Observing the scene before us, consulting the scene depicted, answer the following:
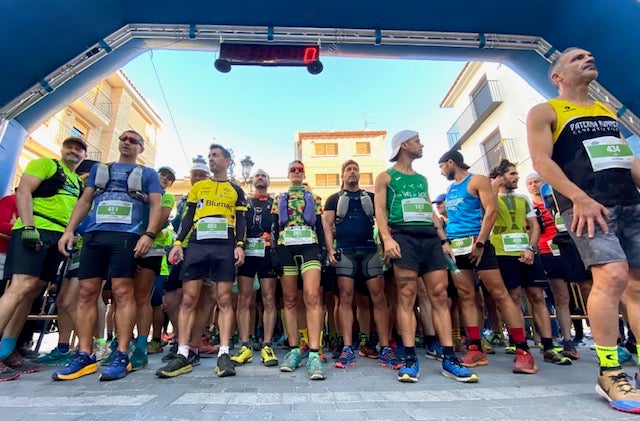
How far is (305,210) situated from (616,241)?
102 inches

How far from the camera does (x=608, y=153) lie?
2064mm

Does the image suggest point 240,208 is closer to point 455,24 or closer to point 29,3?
point 29,3

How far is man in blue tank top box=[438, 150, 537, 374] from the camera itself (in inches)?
122

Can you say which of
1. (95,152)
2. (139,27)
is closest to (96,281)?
(139,27)

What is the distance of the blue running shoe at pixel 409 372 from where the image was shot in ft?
7.89

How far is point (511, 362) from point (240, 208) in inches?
128

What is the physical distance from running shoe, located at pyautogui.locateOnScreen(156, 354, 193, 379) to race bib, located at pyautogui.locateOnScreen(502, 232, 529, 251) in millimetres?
3460

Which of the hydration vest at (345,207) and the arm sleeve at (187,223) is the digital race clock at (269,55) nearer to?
the hydration vest at (345,207)

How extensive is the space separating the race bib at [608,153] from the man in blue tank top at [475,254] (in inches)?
46.5

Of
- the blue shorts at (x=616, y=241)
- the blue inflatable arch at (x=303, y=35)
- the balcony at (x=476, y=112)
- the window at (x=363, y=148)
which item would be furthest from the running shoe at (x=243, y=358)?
the window at (x=363, y=148)

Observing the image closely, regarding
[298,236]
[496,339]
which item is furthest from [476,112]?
[298,236]

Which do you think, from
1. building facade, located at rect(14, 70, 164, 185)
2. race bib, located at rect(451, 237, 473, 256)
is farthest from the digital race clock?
building facade, located at rect(14, 70, 164, 185)

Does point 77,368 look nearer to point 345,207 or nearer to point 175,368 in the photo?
point 175,368

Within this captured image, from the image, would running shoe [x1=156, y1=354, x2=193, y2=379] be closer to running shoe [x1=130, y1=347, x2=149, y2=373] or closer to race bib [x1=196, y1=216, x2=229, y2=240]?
running shoe [x1=130, y1=347, x2=149, y2=373]
